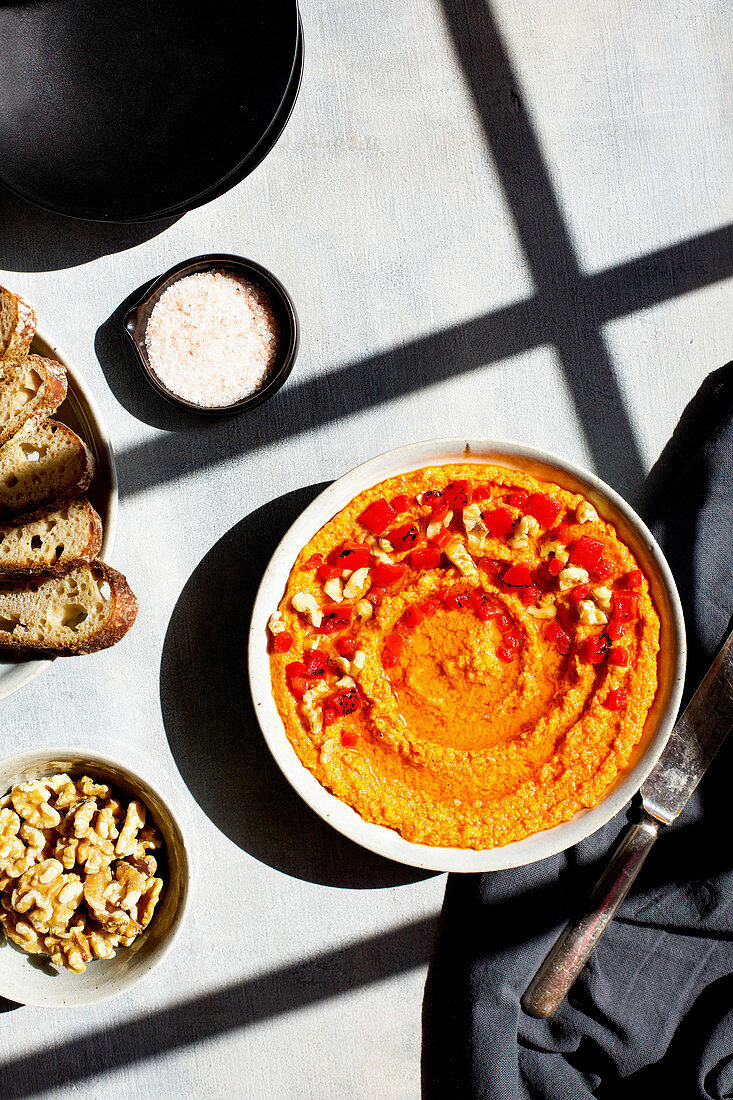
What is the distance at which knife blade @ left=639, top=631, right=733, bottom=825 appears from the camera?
2.39m

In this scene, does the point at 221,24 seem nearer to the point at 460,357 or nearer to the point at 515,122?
the point at 515,122

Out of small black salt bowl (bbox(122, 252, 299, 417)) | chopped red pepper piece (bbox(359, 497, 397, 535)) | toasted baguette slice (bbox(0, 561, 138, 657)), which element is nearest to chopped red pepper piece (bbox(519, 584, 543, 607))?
chopped red pepper piece (bbox(359, 497, 397, 535))

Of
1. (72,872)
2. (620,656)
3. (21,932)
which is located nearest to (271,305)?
(620,656)

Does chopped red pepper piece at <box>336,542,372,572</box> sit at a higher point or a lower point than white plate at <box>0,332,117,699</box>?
lower

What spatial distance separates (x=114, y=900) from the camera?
233 cm

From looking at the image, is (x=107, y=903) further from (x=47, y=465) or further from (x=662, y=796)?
(x=662, y=796)

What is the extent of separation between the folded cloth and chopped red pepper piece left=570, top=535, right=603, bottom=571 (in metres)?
0.38

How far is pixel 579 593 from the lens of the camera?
2.29 meters

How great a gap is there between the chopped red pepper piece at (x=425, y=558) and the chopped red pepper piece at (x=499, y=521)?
17 centimetres

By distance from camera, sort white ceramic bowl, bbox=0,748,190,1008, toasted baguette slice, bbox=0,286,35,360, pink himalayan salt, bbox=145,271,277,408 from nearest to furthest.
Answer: toasted baguette slice, bbox=0,286,35,360 → white ceramic bowl, bbox=0,748,190,1008 → pink himalayan salt, bbox=145,271,277,408

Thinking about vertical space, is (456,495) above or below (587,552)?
above

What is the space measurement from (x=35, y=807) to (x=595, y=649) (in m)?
1.72

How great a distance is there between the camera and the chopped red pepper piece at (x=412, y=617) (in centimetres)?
232

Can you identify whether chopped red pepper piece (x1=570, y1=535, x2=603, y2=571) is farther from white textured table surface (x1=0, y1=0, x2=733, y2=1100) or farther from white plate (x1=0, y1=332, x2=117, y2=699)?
white plate (x1=0, y1=332, x2=117, y2=699)
